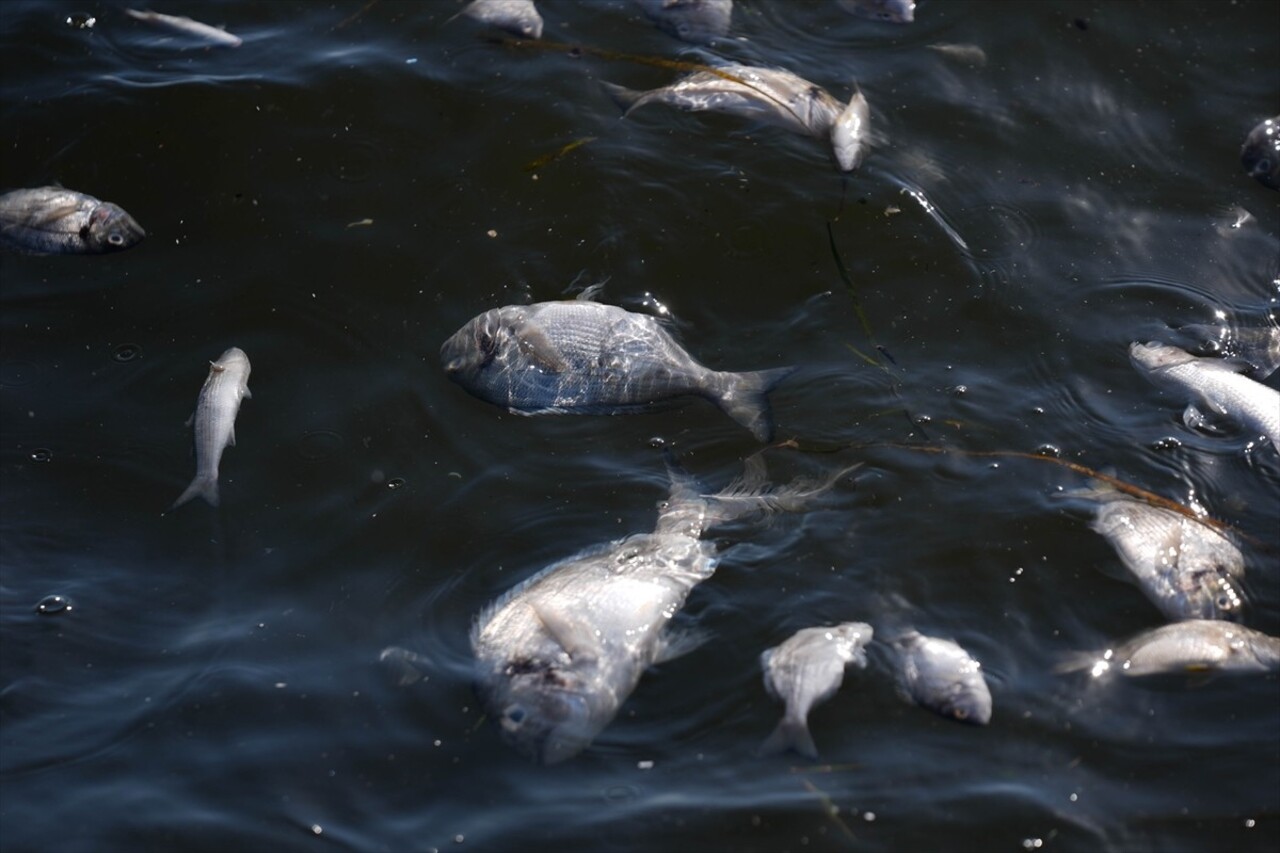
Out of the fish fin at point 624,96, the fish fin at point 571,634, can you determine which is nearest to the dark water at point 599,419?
the fish fin at point 624,96

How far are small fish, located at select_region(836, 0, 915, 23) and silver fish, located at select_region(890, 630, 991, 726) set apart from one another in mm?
4162

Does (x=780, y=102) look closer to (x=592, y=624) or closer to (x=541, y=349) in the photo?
(x=541, y=349)

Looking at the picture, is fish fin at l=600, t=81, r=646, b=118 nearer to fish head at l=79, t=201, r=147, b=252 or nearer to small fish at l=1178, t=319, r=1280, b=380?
fish head at l=79, t=201, r=147, b=252

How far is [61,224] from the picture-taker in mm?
6395

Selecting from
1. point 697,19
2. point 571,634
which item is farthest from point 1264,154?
point 571,634

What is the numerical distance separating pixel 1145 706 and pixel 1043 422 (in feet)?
4.68

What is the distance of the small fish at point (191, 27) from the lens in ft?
24.9

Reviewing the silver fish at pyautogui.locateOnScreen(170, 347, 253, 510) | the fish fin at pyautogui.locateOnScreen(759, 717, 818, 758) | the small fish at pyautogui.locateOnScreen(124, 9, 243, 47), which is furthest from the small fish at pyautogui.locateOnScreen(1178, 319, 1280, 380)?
the small fish at pyautogui.locateOnScreen(124, 9, 243, 47)

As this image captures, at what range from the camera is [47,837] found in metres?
4.54

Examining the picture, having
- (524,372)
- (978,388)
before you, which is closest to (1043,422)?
(978,388)

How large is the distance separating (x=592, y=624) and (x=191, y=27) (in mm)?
4891

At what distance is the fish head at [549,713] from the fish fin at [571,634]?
0.27ft

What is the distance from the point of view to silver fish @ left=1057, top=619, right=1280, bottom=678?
477cm

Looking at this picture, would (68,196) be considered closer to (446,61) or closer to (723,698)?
(446,61)
